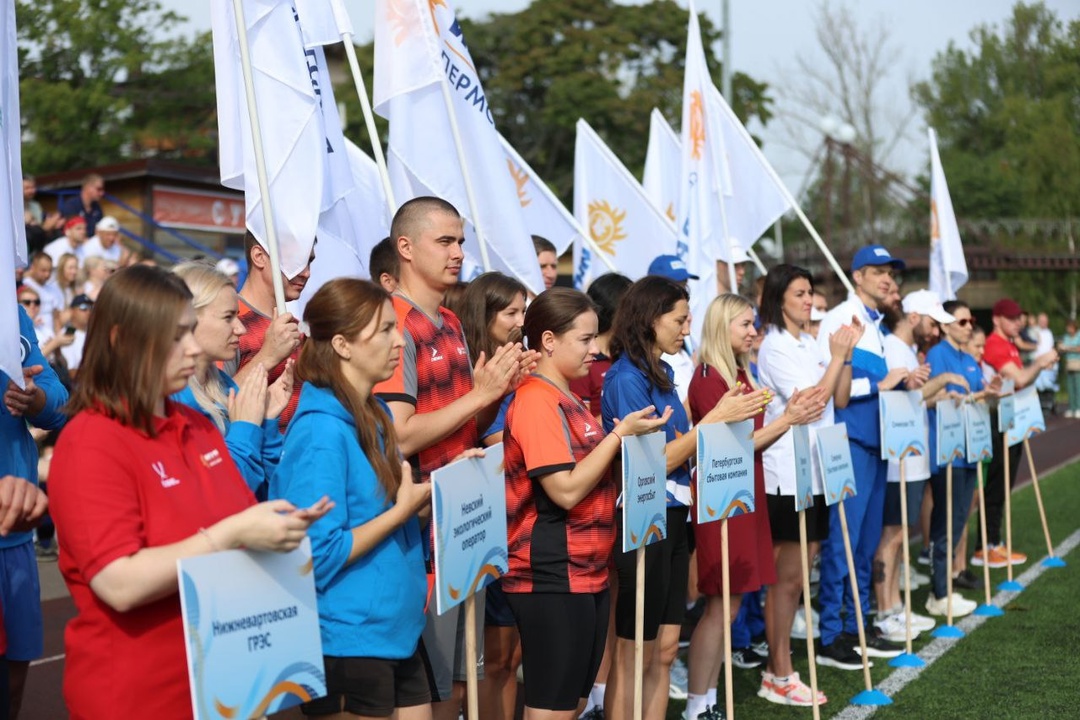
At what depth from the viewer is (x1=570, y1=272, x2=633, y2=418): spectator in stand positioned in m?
6.31

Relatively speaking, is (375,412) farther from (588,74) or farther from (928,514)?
(588,74)

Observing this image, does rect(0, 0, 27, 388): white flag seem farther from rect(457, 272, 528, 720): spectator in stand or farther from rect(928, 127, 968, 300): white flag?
rect(928, 127, 968, 300): white flag

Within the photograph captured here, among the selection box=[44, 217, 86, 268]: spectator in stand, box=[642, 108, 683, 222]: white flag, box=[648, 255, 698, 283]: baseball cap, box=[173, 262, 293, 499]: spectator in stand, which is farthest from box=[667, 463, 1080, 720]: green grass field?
box=[44, 217, 86, 268]: spectator in stand

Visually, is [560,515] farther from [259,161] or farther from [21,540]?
[21,540]

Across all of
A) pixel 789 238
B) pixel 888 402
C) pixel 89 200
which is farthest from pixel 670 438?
pixel 789 238

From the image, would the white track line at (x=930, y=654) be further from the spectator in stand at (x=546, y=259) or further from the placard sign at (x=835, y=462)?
the spectator in stand at (x=546, y=259)

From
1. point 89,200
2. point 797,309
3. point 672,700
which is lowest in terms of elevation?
point 672,700

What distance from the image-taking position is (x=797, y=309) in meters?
7.29

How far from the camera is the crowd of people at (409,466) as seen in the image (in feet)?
9.34

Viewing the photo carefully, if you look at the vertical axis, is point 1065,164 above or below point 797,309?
above

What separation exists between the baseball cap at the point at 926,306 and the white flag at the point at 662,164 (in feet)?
13.5

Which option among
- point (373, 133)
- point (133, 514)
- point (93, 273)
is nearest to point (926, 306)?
point (373, 133)

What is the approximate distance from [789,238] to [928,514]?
1752 inches

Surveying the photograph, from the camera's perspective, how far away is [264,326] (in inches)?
196
